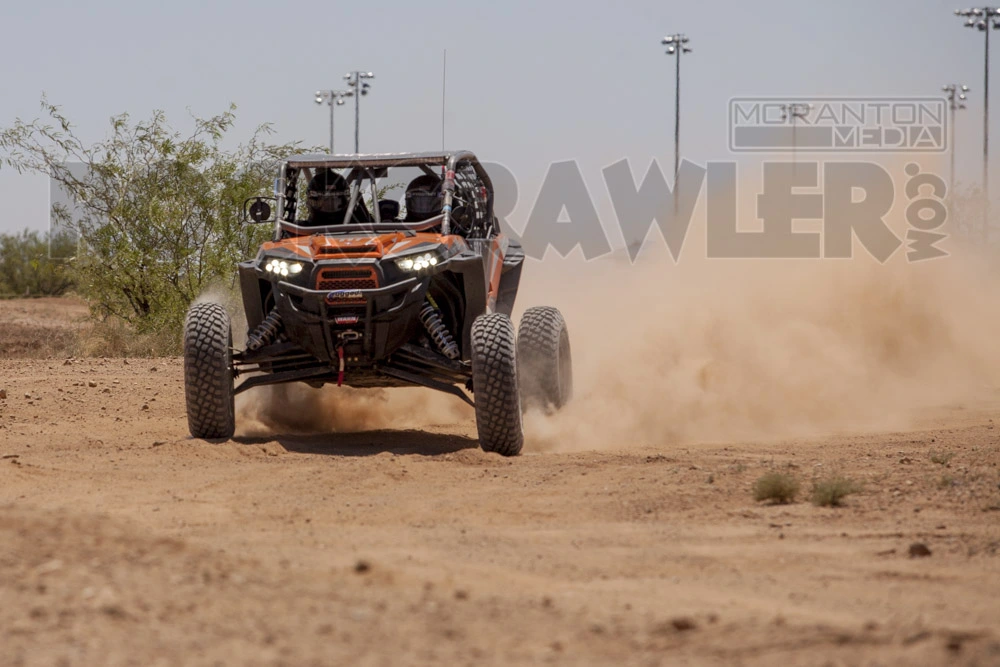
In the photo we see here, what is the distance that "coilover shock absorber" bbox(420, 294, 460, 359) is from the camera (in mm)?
9297

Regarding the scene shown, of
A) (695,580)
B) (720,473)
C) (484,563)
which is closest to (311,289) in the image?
(720,473)

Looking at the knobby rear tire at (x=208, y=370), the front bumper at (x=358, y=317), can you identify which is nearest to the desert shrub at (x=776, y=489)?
the front bumper at (x=358, y=317)

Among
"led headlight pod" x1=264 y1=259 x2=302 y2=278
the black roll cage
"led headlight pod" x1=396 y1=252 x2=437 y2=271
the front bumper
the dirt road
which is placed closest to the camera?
the dirt road

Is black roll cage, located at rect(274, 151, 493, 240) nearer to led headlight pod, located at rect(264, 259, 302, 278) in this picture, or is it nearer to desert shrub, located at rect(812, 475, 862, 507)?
led headlight pod, located at rect(264, 259, 302, 278)

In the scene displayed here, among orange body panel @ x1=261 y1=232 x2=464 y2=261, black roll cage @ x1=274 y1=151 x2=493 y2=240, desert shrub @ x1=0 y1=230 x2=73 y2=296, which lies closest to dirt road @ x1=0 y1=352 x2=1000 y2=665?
orange body panel @ x1=261 y1=232 x2=464 y2=261

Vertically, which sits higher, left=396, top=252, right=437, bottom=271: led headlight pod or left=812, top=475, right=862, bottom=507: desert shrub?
left=396, top=252, right=437, bottom=271: led headlight pod

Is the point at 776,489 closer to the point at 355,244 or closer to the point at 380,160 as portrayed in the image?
the point at 355,244

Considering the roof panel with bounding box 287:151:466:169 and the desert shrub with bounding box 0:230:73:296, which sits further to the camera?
the desert shrub with bounding box 0:230:73:296

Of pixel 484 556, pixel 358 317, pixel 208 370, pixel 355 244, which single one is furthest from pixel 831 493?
pixel 208 370

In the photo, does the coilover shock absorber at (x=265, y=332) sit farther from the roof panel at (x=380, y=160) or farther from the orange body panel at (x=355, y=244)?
the roof panel at (x=380, y=160)

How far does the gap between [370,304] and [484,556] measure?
3953mm

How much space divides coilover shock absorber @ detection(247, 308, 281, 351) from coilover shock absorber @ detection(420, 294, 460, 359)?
1.20 meters

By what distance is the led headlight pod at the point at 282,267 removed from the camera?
30.8 ft

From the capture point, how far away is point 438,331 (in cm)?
931
